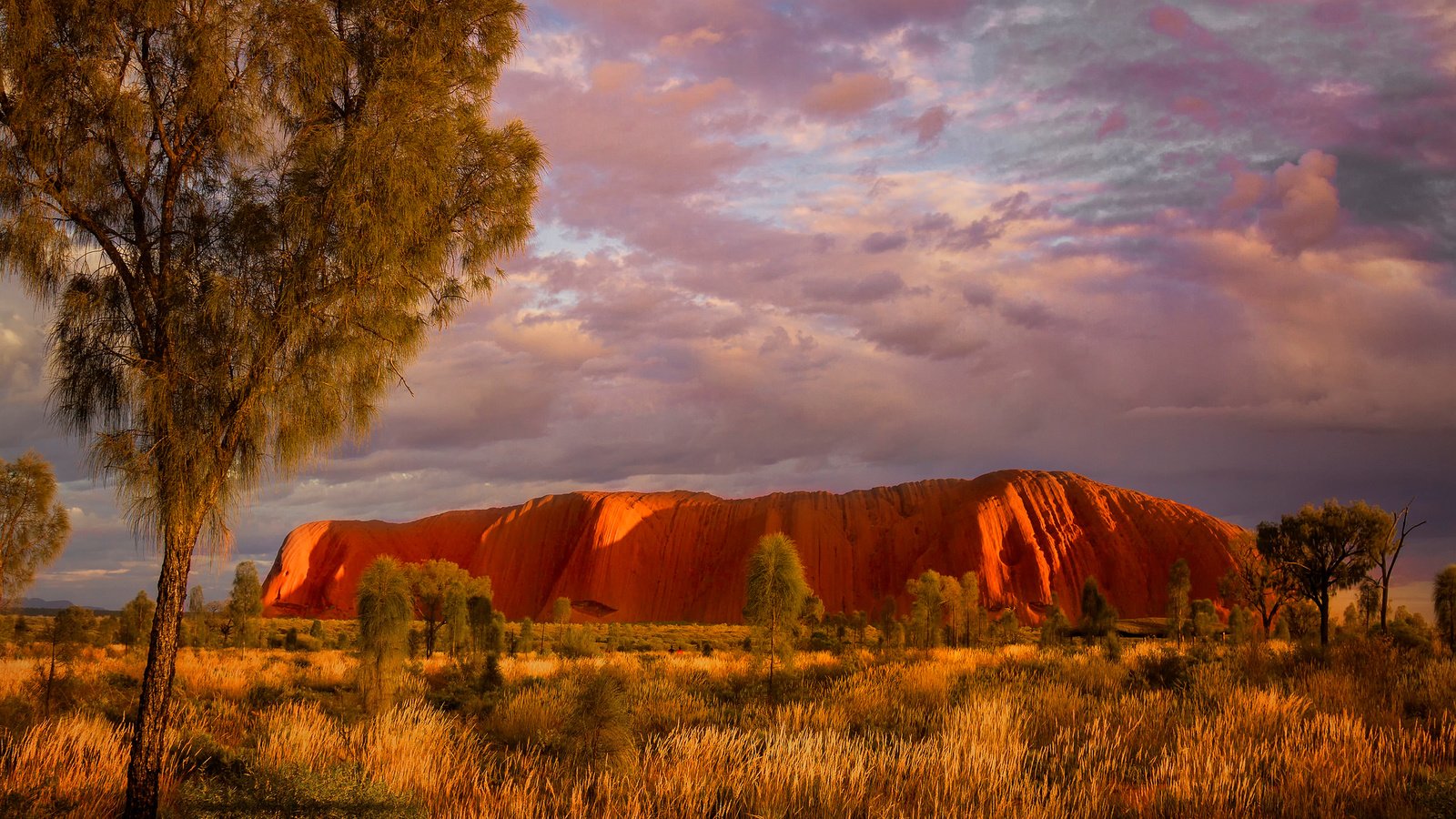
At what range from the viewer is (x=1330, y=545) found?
35.7 m

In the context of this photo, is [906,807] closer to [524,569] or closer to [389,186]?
[389,186]

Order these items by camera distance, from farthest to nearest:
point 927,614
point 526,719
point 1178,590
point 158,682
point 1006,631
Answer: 1. point 1006,631
2. point 1178,590
3. point 927,614
4. point 526,719
5. point 158,682

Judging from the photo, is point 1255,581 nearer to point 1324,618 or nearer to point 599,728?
point 1324,618

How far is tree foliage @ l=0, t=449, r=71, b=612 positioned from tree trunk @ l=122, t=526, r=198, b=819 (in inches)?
1010

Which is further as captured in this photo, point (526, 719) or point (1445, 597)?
point (1445, 597)

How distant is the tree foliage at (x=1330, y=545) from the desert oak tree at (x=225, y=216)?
1589 inches

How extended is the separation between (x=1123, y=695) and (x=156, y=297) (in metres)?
13.9

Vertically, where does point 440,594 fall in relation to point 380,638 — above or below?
below

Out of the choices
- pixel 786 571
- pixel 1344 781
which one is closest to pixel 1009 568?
pixel 786 571

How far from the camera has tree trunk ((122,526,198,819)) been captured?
22.9ft

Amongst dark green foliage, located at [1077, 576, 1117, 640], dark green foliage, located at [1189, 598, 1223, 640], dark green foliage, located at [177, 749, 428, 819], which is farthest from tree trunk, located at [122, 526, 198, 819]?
dark green foliage, located at [1189, 598, 1223, 640]

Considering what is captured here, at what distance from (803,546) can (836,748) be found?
8562 cm

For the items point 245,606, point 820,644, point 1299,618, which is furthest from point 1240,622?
point 245,606

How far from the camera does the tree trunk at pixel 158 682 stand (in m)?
6.96
